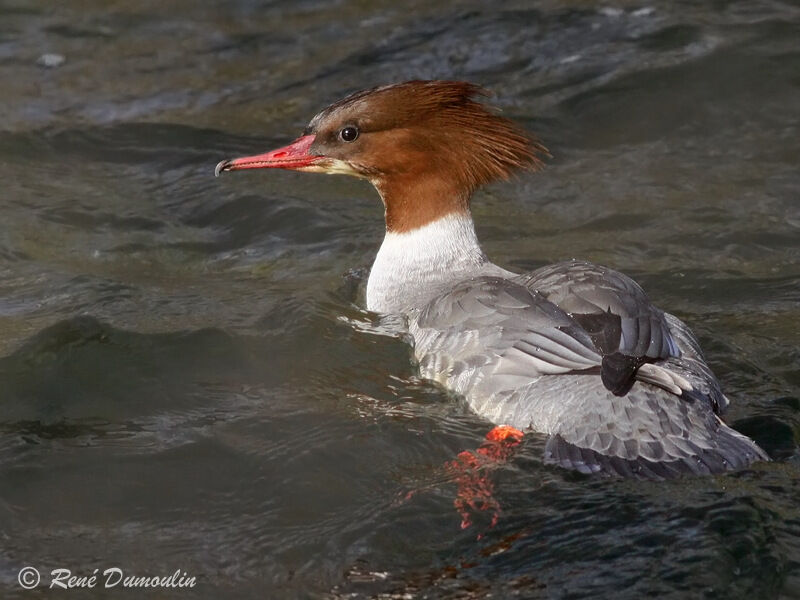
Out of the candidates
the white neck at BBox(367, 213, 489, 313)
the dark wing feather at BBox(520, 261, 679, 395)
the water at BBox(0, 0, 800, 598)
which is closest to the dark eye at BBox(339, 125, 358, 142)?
the white neck at BBox(367, 213, 489, 313)

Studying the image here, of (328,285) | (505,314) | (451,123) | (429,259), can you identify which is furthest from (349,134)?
(505,314)

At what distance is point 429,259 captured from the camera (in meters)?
6.50

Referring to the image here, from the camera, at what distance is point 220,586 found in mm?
4266

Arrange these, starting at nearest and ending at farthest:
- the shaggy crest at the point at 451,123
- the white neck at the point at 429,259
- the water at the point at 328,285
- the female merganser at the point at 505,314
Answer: the water at the point at 328,285 → the female merganser at the point at 505,314 → the shaggy crest at the point at 451,123 → the white neck at the point at 429,259

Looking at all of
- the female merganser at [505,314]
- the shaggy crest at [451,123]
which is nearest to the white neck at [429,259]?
the female merganser at [505,314]

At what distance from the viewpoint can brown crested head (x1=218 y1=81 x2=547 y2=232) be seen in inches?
247

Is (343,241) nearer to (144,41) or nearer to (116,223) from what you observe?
(116,223)

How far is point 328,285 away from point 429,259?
0.75 metres

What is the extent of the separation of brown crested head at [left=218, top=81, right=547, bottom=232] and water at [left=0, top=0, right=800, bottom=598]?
794mm

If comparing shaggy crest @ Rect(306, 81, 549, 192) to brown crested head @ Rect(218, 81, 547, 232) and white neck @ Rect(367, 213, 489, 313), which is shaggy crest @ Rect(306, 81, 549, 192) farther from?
white neck @ Rect(367, 213, 489, 313)

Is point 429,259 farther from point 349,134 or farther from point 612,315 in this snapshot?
point 612,315

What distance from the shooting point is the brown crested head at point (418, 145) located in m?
6.27

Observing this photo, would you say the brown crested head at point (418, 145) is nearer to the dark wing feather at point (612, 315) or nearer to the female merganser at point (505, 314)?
the female merganser at point (505, 314)

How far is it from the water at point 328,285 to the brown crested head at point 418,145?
79 centimetres
